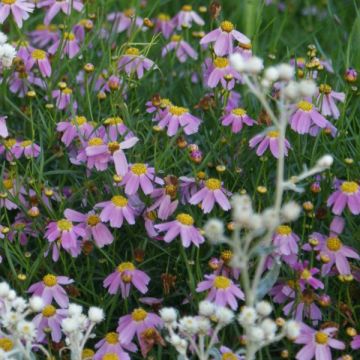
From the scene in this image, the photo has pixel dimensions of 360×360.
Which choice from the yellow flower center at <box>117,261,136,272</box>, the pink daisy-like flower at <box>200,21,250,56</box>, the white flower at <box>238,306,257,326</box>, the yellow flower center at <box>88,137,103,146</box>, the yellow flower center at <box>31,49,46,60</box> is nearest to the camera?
the white flower at <box>238,306,257,326</box>

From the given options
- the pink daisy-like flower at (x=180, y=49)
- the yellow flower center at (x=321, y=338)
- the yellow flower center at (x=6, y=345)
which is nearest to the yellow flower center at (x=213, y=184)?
the yellow flower center at (x=321, y=338)

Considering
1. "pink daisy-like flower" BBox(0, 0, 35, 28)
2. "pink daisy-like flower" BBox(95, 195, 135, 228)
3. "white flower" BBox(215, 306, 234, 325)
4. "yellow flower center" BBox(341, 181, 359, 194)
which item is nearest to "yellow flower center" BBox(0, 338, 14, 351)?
"pink daisy-like flower" BBox(95, 195, 135, 228)

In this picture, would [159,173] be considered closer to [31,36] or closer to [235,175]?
[235,175]

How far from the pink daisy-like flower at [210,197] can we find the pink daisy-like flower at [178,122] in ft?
0.48

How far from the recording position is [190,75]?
2021 mm

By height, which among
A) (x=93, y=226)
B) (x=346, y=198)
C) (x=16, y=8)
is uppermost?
(x=16, y=8)

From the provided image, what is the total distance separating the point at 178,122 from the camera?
1.62 m

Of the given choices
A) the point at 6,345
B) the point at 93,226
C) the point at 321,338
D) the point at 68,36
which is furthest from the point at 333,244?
the point at 68,36

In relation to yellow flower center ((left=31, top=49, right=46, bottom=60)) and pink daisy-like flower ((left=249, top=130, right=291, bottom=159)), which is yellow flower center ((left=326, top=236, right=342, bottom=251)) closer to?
pink daisy-like flower ((left=249, top=130, right=291, bottom=159))

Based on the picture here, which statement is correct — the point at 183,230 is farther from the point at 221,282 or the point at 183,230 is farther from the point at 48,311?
the point at 48,311

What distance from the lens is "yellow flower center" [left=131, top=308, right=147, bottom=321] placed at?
140cm

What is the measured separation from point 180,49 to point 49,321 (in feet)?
2.94

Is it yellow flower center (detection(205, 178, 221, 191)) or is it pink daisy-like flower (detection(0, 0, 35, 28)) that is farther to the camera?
pink daisy-like flower (detection(0, 0, 35, 28))

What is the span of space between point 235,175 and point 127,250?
0.25 metres
